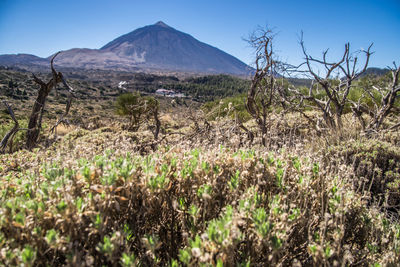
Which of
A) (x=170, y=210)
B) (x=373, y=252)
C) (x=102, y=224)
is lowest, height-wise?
(x=373, y=252)

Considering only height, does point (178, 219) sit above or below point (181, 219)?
below

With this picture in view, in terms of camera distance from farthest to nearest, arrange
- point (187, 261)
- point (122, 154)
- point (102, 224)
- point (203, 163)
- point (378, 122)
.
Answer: point (378, 122)
point (122, 154)
point (203, 163)
point (102, 224)
point (187, 261)

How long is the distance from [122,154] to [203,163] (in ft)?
2.84

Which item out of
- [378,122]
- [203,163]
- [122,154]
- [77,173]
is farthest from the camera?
[378,122]

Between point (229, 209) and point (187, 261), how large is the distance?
33 cm

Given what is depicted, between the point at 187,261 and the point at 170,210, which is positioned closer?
the point at 187,261

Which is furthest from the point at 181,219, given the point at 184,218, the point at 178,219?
the point at 178,219

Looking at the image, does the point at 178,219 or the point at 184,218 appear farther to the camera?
the point at 178,219

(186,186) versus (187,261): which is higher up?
(186,186)

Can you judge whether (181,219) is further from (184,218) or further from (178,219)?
(178,219)

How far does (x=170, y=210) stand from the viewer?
182 cm

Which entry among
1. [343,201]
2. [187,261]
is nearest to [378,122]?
[343,201]

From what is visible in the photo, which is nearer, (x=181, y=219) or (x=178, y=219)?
(x=181, y=219)

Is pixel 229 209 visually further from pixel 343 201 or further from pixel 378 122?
pixel 378 122
